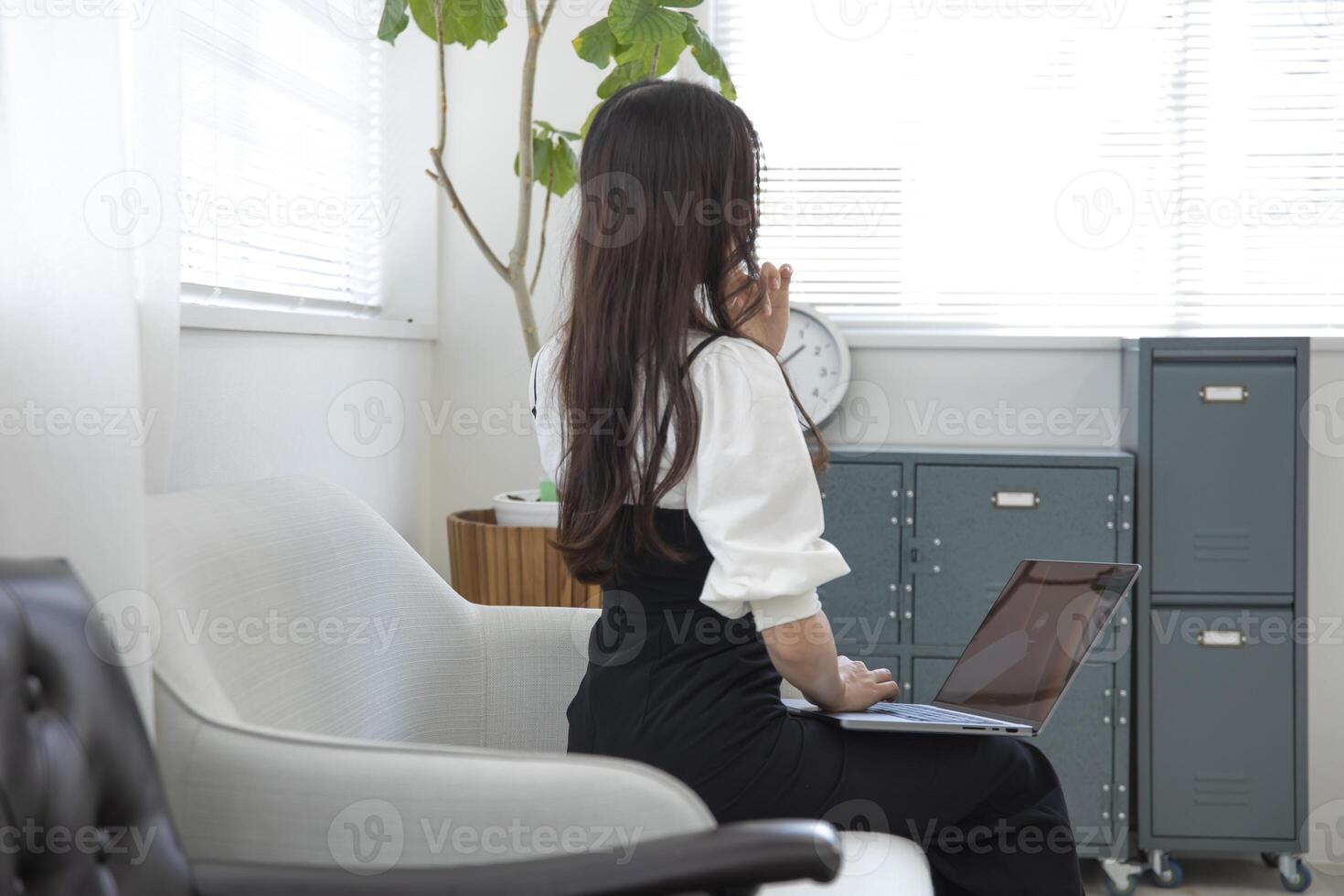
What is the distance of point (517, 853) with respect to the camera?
1030 mm

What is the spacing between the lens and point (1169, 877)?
109 inches

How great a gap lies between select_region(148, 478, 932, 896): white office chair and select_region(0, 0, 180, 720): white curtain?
0.34 ft

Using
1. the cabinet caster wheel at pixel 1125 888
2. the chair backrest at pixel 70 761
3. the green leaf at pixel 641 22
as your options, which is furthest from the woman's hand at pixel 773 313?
the cabinet caster wheel at pixel 1125 888

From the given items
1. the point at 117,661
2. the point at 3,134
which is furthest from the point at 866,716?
the point at 3,134

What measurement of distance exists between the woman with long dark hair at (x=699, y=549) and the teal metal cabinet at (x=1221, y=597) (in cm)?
142

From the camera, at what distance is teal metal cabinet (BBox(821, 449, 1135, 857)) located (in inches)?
106

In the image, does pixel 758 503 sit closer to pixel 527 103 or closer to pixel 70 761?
pixel 70 761

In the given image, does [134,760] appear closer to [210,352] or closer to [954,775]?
[954,775]

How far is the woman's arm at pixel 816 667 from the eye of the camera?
1.30 meters

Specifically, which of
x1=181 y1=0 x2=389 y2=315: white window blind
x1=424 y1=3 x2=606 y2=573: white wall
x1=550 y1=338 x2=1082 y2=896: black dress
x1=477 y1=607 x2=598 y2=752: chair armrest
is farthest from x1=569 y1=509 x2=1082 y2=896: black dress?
x1=424 y1=3 x2=606 y2=573: white wall

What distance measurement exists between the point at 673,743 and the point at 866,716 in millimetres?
234

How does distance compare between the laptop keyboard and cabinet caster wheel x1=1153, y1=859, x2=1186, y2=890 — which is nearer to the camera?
the laptop keyboard

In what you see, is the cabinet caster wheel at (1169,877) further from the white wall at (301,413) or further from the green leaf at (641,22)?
the green leaf at (641,22)

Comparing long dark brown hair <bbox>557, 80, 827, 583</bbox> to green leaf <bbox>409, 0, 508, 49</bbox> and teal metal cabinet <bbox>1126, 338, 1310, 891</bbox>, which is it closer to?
green leaf <bbox>409, 0, 508, 49</bbox>
